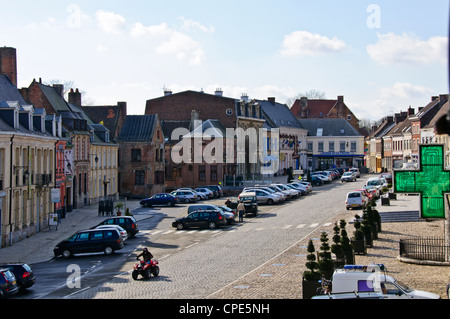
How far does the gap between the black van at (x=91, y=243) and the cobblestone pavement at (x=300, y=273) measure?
899cm

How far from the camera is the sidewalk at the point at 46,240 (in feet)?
110

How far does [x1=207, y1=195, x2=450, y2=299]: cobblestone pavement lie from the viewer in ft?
71.1

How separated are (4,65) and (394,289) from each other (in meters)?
37.7

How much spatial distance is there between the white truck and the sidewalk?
1888cm

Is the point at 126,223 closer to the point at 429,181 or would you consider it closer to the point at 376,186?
the point at 429,181

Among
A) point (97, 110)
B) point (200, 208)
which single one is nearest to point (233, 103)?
point (97, 110)

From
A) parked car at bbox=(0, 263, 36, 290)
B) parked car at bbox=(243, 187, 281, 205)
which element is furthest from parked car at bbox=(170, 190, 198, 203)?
parked car at bbox=(0, 263, 36, 290)

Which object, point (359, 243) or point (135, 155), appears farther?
point (135, 155)

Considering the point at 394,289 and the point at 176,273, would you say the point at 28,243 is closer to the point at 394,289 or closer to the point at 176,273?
the point at 176,273

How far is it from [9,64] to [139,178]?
84.1 feet

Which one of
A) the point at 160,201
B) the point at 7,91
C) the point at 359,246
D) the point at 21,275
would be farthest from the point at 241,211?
the point at 21,275

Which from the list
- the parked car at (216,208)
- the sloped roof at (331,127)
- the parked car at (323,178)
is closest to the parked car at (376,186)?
the parked car at (216,208)

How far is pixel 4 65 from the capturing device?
4759 centimetres

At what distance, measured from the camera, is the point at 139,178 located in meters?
70.8
